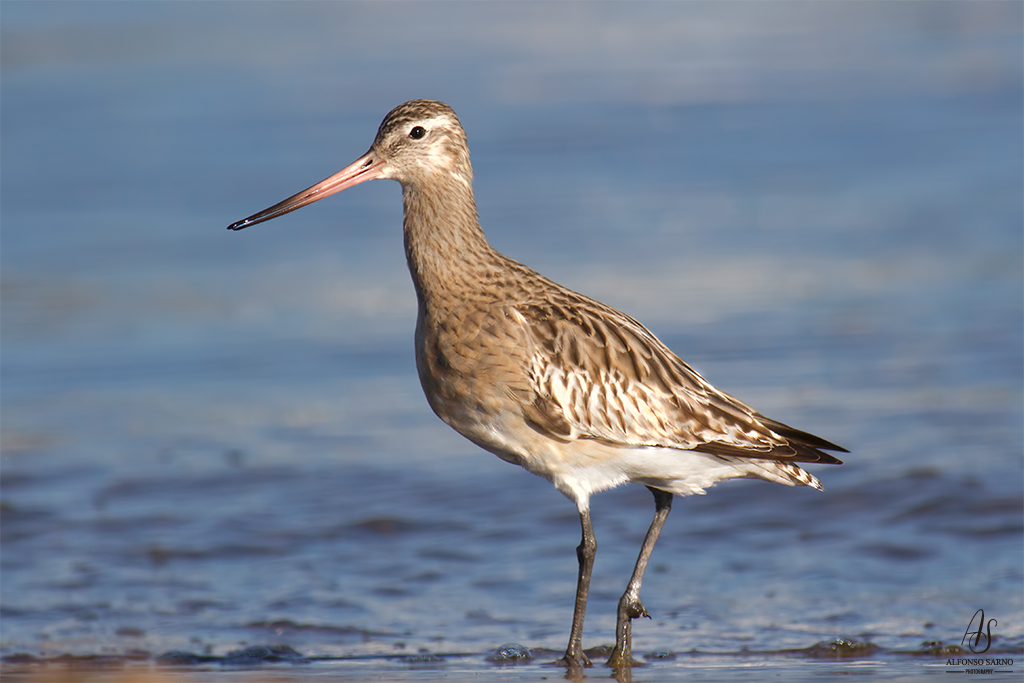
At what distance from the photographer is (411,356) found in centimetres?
1078

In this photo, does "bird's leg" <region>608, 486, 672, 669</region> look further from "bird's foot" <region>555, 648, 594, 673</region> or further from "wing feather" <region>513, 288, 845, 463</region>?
"wing feather" <region>513, 288, 845, 463</region>

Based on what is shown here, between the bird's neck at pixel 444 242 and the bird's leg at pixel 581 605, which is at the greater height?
the bird's neck at pixel 444 242

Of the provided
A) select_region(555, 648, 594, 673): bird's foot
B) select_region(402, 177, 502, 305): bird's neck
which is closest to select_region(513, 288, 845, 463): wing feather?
select_region(402, 177, 502, 305): bird's neck

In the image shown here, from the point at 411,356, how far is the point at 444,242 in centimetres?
422

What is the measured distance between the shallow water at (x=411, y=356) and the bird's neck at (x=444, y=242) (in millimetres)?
1677

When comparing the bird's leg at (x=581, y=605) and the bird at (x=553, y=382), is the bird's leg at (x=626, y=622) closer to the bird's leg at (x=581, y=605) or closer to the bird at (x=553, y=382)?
the bird at (x=553, y=382)

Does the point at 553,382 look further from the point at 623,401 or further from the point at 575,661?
the point at 575,661

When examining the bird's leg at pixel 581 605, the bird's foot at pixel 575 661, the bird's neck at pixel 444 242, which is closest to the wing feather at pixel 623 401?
the bird's neck at pixel 444 242

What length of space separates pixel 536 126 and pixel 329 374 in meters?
7.17

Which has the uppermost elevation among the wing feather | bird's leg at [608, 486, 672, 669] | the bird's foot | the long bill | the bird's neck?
the long bill

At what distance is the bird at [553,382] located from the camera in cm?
632

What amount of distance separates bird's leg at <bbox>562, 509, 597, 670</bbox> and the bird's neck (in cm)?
118

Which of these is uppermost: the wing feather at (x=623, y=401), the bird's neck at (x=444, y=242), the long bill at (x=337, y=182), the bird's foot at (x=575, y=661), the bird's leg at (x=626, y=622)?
the long bill at (x=337, y=182)

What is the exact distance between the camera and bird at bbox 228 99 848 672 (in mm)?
6324
